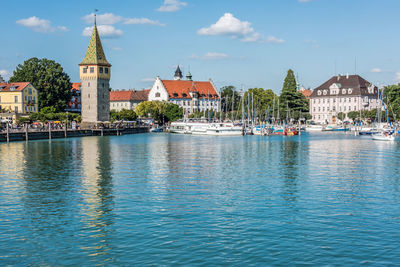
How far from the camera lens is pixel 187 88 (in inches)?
7303

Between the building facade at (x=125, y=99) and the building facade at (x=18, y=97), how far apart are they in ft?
220

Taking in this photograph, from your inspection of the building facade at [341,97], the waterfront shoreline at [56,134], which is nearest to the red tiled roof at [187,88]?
the building facade at [341,97]

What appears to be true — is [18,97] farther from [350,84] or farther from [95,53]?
[350,84]

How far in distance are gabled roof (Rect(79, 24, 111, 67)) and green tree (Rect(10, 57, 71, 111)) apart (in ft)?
Answer: 25.2

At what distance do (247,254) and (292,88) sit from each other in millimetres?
138181

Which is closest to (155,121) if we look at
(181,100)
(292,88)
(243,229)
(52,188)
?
(181,100)

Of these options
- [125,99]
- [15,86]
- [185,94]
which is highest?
[185,94]

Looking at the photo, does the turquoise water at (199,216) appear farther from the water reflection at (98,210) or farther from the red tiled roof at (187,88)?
the red tiled roof at (187,88)

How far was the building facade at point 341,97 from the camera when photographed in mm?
156250

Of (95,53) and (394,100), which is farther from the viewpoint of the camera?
(394,100)

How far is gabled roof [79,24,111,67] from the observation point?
397 feet

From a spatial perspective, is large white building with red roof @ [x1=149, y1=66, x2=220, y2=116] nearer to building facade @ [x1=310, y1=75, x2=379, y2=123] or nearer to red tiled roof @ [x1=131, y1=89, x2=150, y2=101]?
red tiled roof @ [x1=131, y1=89, x2=150, y2=101]

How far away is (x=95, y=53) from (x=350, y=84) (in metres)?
86.1

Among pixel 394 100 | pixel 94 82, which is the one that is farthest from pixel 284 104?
pixel 94 82
